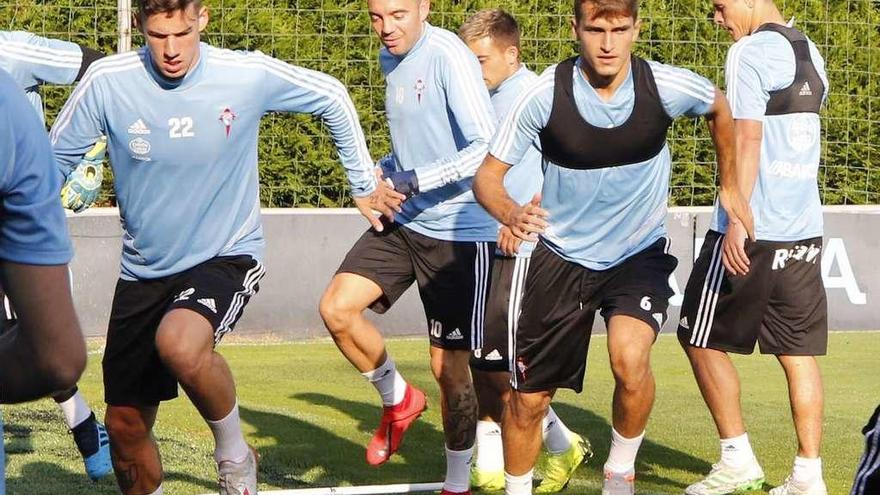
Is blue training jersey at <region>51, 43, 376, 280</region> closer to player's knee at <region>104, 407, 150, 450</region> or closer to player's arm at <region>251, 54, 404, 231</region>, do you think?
player's arm at <region>251, 54, 404, 231</region>

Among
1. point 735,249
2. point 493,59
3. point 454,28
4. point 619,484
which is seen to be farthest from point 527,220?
point 454,28

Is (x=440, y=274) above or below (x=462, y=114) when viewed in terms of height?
below

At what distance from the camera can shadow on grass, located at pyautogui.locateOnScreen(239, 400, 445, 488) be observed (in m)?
7.31

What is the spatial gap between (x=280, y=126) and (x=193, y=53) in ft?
25.1

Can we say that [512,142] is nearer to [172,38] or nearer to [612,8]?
[612,8]

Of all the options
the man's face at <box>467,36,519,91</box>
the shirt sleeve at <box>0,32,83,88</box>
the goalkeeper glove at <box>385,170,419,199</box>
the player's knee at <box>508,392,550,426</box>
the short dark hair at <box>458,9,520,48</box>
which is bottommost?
the player's knee at <box>508,392,550,426</box>

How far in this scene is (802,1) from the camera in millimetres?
14352

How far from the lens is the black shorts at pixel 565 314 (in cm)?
610

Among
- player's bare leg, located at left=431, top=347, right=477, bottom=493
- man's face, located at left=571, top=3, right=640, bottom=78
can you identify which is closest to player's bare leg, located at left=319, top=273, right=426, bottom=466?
player's bare leg, located at left=431, top=347, right=477, bottom=493

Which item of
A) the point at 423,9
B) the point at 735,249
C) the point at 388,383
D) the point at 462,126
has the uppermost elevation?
the point at 423,9

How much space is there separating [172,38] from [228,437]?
1.58 m

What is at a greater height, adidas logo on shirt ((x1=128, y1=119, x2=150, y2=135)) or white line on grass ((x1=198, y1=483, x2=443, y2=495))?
adidas logo on shirt ((x1=128, y1=119, x2=150, y2=135))

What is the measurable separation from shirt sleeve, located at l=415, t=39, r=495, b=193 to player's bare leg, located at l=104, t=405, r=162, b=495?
1644 mm

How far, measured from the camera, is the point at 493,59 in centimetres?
784
